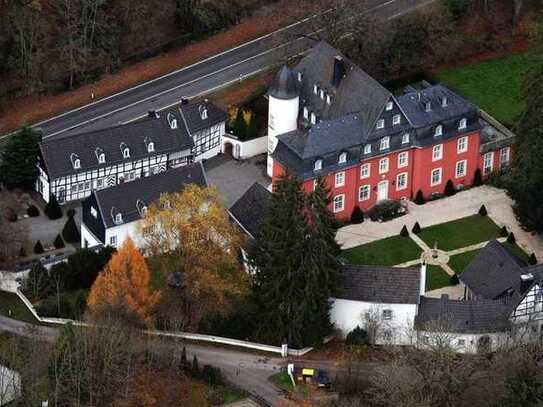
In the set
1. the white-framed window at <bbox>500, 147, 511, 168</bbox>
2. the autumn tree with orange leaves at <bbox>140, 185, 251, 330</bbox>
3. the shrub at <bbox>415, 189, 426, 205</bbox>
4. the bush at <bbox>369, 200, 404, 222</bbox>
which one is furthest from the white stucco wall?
the white-framed window at <bbox>500, 147, 511, 168</bbox>

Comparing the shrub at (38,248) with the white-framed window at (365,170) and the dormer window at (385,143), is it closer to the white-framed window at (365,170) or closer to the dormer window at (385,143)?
the white-framed window at (365,170)

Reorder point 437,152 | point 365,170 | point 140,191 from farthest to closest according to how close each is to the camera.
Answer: point 437,152 < point 365,170 < point 140,191

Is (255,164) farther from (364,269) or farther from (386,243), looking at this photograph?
(364,269)

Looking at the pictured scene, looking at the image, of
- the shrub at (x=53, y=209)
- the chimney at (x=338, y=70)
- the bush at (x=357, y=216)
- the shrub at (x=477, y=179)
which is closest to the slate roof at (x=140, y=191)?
the shrub at (x=53, y=209)

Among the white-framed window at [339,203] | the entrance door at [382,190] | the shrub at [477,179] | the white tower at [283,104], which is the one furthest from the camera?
the shrub at [477,179]

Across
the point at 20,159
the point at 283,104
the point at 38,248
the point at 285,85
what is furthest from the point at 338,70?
the point at 38,248

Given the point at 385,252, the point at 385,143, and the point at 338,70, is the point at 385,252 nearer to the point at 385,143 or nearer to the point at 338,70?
the point at 385,143

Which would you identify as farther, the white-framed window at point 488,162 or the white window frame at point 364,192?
the white-framed window at point 488,162

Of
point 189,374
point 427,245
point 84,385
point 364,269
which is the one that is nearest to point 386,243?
point 427,245
